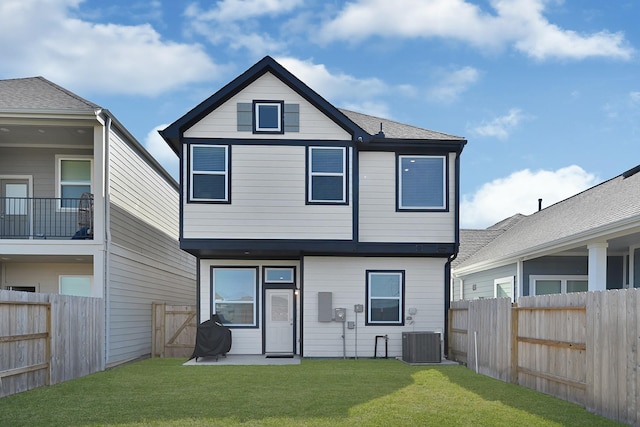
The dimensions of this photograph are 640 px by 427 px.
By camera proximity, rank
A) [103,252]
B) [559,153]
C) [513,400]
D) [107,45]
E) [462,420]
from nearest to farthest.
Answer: [462,420]
[513,400]
[103,252]
[107,45]
[559,153]

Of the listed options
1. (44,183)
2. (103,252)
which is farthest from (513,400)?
(44,183)

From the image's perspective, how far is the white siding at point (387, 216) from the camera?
562 inches

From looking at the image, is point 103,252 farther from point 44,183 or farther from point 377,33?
point 377,33

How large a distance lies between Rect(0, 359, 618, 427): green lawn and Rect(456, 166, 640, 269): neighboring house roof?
3.63 metres

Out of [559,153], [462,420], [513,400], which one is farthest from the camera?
[559,153]

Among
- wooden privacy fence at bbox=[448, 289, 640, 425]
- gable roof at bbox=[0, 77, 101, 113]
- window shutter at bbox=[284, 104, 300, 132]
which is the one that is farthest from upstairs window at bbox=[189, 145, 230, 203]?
wooden privacy fence at bbox=[448, 289, 640, 425]

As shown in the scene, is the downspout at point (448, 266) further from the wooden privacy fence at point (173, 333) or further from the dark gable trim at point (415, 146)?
the wooden privacy fence at point (173, 333)

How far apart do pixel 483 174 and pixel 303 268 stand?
24.8 feet

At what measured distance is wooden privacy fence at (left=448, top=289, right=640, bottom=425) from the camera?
22.1 ft

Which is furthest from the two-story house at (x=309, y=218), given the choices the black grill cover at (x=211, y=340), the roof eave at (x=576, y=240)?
the roof eave at (x=576, y=240)

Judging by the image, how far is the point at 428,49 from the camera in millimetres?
15883

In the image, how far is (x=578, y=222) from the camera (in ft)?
42.7

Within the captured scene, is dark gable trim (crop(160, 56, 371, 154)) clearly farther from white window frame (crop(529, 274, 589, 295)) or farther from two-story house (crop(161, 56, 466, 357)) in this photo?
white window frame (crop(529, 274, 589, 295))

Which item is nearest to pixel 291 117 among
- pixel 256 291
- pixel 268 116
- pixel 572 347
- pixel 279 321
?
pixel 268 116
